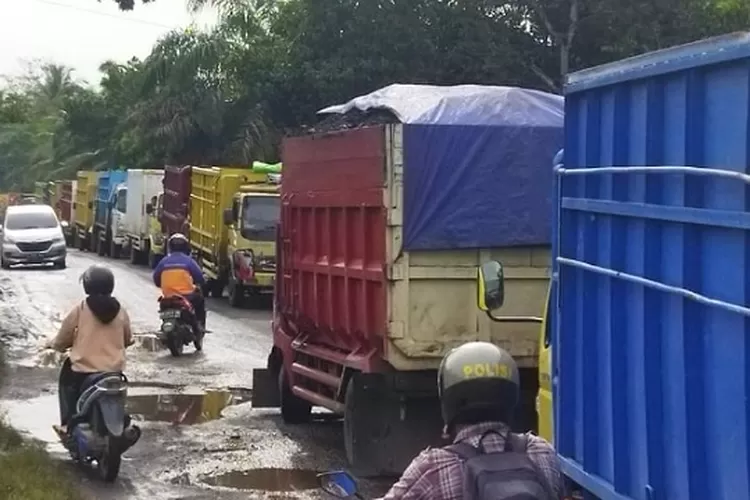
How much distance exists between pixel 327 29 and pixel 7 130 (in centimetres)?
5736

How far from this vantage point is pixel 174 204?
3250 centimetres

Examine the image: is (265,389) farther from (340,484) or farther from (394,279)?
(340,484)

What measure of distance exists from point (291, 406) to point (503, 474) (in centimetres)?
964

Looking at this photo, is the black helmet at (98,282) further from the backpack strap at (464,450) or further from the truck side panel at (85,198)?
the truck side panel at (85,198)

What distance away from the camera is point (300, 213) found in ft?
39.5

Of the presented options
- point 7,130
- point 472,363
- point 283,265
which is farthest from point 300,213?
point 7,130

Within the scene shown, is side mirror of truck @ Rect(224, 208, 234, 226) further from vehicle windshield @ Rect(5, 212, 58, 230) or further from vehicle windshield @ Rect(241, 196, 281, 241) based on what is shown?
vehicle windshield @ Rect(5, 212, 58, 230)

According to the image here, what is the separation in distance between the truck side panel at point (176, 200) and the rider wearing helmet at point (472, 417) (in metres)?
27.4

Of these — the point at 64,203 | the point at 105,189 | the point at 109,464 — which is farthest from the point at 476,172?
the point at 64,203

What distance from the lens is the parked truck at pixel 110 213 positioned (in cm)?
4197

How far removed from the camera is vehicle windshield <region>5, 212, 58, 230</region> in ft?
121

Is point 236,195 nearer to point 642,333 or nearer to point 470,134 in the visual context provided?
point 470,134

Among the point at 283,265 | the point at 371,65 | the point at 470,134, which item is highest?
the point at 371,65

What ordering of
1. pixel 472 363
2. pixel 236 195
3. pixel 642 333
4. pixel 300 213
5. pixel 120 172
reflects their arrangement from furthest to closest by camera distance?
pixel 120 172 < pixel 236 195 < pixel 300 213 < pixel 642 333 < pixel 472 363
